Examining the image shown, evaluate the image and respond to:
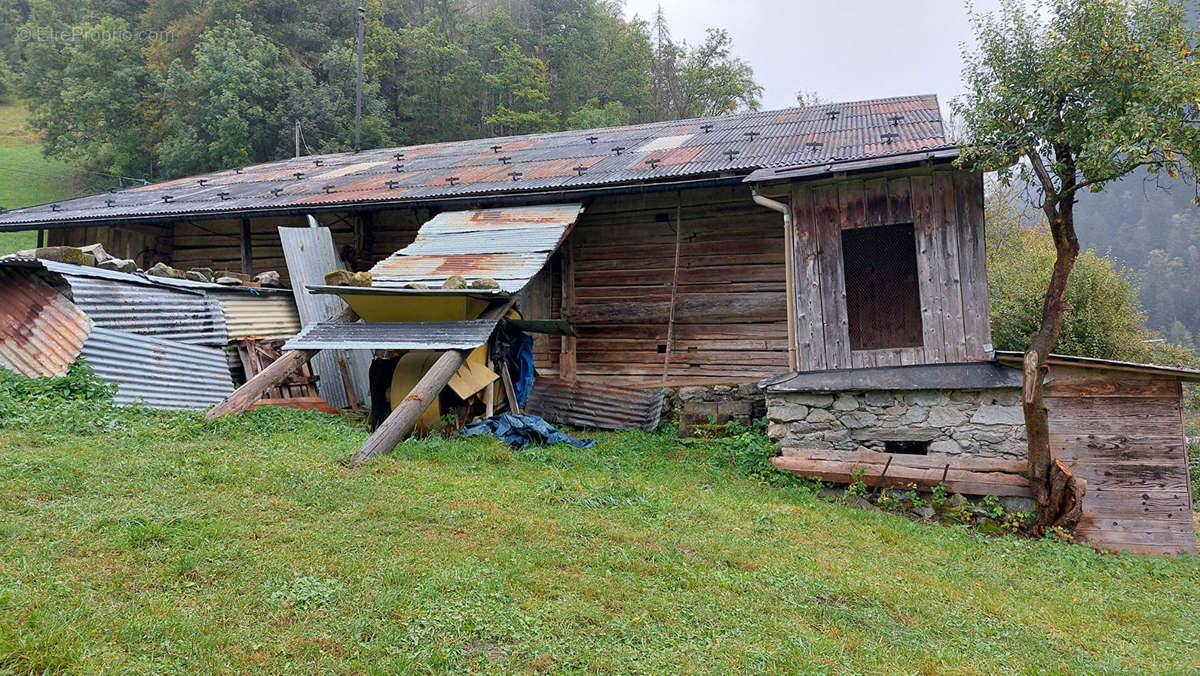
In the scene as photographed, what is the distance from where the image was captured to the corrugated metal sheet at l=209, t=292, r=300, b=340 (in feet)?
31.6

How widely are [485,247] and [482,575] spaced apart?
5917 mm

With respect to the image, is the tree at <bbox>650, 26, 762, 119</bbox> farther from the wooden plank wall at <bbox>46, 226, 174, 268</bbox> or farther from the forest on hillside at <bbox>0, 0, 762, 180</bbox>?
the wooden plank wall at <bbox>46, 226, 174, 268</bbox>

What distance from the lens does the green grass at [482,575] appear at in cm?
278

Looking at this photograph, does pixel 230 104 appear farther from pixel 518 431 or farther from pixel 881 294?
pixel 881 294

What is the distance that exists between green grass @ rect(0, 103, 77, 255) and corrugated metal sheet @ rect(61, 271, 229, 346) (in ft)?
58.7

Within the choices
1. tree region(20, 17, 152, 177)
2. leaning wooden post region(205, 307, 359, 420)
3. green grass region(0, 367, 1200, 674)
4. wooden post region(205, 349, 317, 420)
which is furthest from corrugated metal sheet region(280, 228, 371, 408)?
tree region(20, 17, 152, 177)

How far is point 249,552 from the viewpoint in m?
3.51

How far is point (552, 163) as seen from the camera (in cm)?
1148

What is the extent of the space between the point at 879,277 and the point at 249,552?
867cm

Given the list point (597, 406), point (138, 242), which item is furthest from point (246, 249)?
point (597, 406)

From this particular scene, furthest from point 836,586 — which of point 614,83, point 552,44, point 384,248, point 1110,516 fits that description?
point 552,44

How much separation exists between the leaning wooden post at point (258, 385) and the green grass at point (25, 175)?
2054cm

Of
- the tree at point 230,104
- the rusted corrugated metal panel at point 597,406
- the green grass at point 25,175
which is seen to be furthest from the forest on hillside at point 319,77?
the rusted corrugated metal panel at point 597,406

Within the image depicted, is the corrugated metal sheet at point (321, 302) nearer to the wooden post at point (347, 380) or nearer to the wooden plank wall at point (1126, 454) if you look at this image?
the wooden post at point (347, 380)
